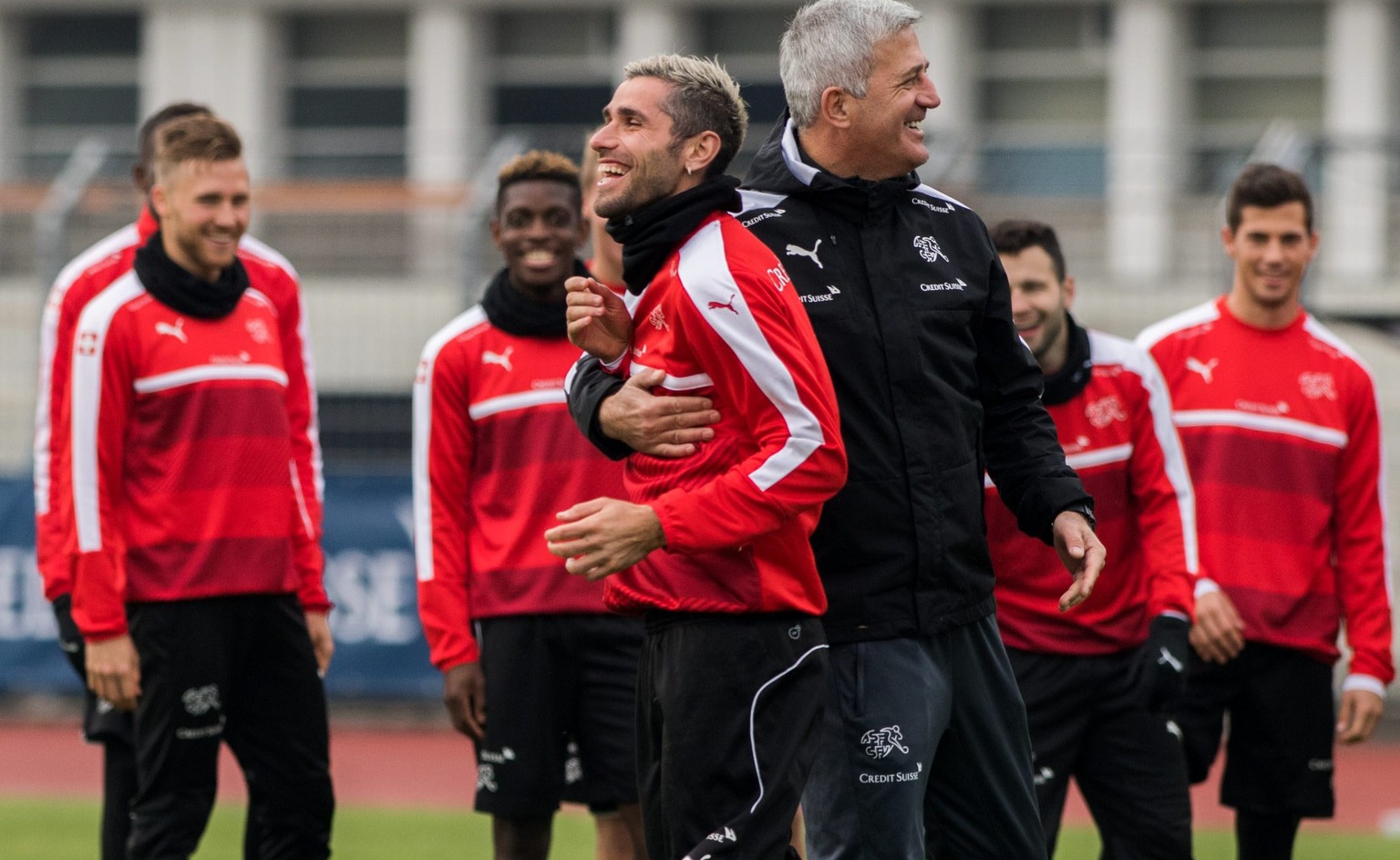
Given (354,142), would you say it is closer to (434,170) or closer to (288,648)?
(434,170)

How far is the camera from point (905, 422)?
4.29 meters

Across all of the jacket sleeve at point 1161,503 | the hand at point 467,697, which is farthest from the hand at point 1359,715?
the hand at point 467,697

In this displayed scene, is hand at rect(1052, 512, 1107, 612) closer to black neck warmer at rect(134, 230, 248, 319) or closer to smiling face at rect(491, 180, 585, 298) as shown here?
smiling face at rect(491, 180, 585, 298)

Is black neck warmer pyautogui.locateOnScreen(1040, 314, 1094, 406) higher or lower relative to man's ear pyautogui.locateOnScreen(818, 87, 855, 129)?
lower

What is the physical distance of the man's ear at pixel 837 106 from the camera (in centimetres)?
437

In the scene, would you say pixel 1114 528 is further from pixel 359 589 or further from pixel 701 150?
pixel 359 589

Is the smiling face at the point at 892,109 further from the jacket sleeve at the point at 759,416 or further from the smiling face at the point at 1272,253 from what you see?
the smiling face at the point at 1272,253

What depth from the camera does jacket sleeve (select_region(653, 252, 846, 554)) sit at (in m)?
3.90

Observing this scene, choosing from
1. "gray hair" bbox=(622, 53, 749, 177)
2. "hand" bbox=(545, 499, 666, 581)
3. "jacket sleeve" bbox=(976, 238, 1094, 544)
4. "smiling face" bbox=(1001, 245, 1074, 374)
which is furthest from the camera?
"smiling face" bbox=(1001, 245, 1074, 374)

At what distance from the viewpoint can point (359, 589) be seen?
12500mm

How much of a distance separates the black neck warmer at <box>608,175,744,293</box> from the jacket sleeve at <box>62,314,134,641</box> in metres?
2.14

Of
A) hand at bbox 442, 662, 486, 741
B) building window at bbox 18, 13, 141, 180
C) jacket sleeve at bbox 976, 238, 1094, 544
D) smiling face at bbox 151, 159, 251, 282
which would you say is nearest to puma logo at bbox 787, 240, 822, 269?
jacket sleeve at bbox 976, 238, 1094, 544

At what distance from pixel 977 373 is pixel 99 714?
313 centimetres

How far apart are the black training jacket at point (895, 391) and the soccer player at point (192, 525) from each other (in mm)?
1919
